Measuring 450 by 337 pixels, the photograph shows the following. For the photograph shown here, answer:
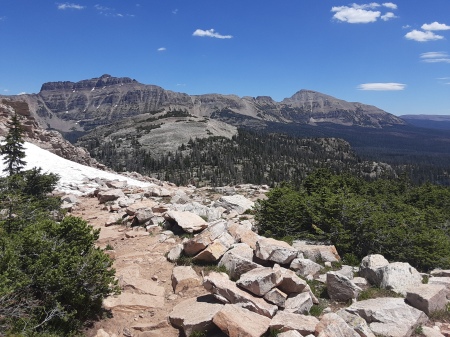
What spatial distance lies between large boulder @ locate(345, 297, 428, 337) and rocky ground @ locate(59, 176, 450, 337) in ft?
0.10

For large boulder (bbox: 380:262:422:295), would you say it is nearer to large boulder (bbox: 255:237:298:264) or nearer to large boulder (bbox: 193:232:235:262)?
large boulder (bbox: 255:237:298:264)

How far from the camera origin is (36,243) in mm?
10203

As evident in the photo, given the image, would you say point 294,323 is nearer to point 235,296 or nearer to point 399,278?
point 235,296

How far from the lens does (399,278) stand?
12711 mm

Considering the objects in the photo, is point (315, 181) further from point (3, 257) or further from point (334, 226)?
point (3, 257)

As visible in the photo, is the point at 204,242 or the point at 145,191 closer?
the point at 204,242

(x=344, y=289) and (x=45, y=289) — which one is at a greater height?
(x=45, y=289)

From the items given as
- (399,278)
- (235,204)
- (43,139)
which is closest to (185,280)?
(399,278)

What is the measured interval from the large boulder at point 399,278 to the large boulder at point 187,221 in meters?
10.7

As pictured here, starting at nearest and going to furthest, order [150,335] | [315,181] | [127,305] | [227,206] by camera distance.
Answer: [150,335] → [127,305] → [227,206] → [315,181]

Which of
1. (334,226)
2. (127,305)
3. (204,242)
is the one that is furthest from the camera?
(334,226)

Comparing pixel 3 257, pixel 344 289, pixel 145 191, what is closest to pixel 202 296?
pixel 344 289

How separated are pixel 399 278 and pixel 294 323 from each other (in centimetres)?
610

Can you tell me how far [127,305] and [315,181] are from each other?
25.9 meters
